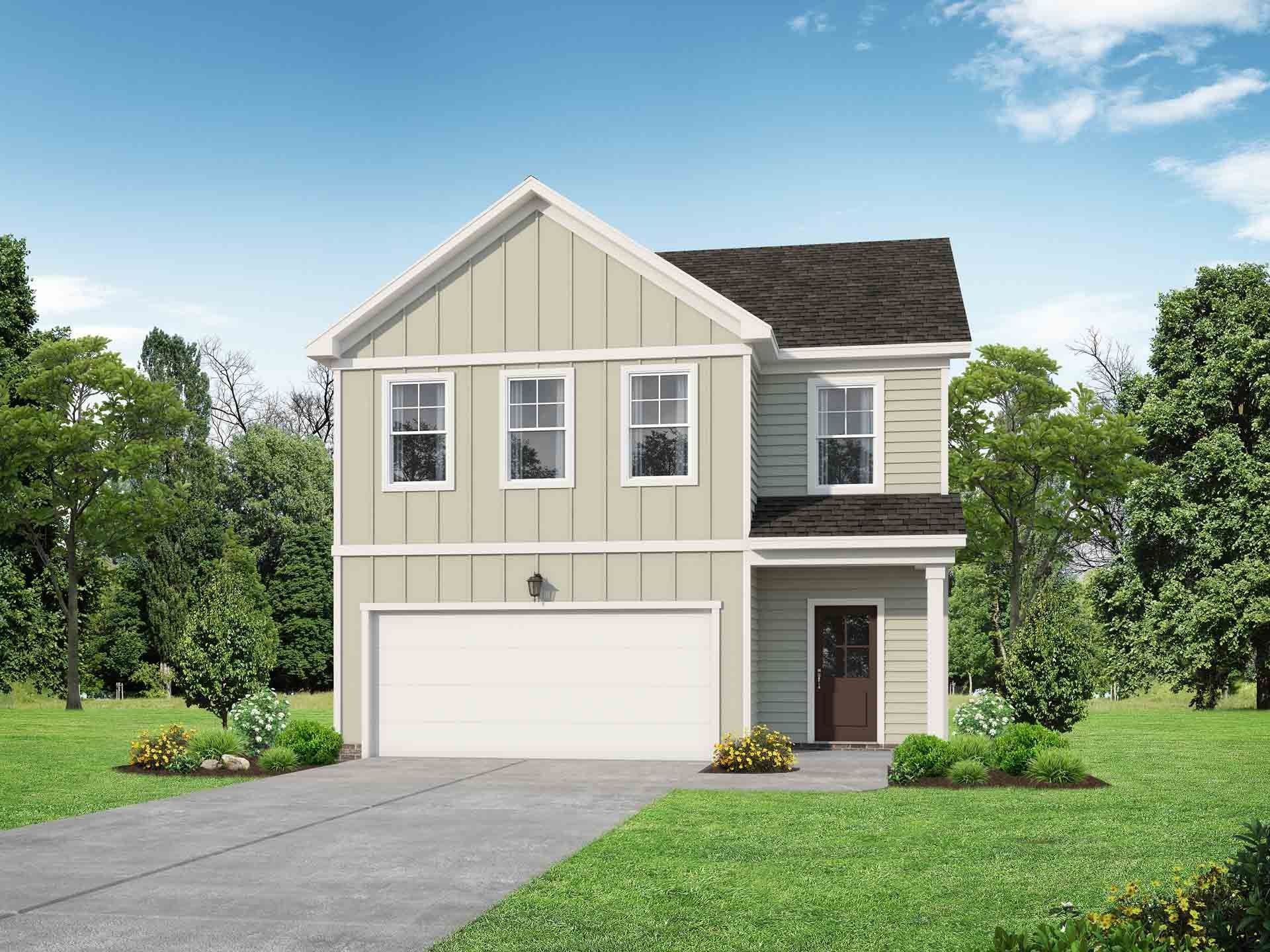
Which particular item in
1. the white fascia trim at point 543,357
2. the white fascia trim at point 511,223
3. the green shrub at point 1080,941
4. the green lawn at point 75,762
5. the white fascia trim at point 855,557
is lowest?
the green lawn at point 75,762

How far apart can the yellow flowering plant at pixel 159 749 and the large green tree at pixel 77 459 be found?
59.4 feet

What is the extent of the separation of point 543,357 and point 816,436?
4372 mm

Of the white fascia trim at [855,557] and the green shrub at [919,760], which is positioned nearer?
the green shrub at [919,760]

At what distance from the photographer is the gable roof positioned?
21000 millimetres

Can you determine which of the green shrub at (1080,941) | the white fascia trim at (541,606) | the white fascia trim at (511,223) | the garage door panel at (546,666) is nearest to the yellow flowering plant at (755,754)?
the garage door panel at (546,666)

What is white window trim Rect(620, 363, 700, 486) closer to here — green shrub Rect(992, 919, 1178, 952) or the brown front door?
the brown front door

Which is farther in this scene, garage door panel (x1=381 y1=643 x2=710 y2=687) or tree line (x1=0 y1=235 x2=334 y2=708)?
tree line (x1=0 y1=235 x2=334 y2=708)

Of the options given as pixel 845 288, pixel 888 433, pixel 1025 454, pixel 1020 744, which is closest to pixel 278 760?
pixel 1020 744

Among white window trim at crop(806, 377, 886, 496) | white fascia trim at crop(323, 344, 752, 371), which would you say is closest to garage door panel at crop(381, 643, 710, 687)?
white window trim at crop(806, 377, 886, 496)

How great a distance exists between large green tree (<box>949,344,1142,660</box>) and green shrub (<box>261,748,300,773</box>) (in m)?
19.1

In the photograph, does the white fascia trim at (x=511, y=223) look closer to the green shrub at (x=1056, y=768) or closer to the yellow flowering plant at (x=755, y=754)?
the yellow flowering plant at (x=755, y=754)

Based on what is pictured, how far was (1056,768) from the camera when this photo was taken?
15883mm

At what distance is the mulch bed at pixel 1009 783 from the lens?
1577cm

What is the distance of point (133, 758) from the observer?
719 inches
